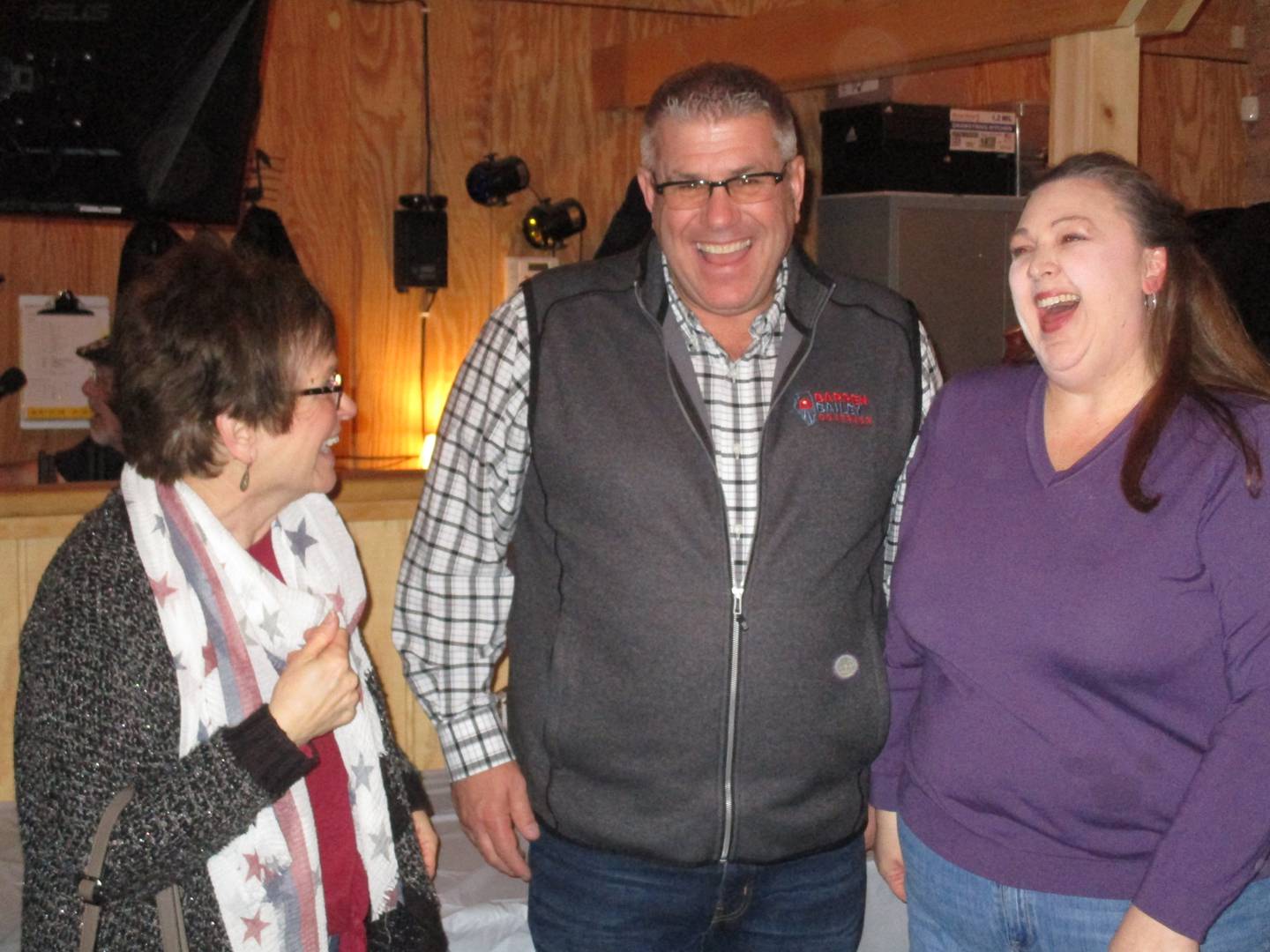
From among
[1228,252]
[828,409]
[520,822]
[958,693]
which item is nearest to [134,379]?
[520,822]

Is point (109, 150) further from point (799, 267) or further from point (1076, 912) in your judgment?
point (1076, 912)

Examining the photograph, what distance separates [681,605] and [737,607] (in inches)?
2.9

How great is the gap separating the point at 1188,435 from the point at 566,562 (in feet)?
2.59

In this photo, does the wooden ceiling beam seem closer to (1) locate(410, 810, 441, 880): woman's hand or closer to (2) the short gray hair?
(2) the short gray hair

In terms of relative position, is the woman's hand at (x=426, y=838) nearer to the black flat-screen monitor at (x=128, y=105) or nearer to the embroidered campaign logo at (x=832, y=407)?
the embroidered campaign logo at (x=832, y=407)

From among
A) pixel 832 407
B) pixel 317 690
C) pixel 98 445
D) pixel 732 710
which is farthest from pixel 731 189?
pixel 98 445

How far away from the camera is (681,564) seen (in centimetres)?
174

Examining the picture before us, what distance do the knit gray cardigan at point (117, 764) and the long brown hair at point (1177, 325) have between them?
1053 millimetres

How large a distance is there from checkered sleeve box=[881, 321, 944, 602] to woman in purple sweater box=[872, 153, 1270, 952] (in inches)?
7.9

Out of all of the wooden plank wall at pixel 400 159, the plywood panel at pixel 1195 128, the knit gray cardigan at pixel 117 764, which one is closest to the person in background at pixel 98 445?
the wooden plank wall at pixel 400 159

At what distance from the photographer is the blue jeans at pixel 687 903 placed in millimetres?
1757

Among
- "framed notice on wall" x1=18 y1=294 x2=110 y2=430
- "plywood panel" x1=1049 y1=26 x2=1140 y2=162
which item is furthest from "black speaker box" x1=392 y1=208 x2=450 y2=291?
"plywood panel" x1=1049 y1=26 x2=1140 y2=162

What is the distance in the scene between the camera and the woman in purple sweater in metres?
1.42

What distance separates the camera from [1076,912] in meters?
1.52
